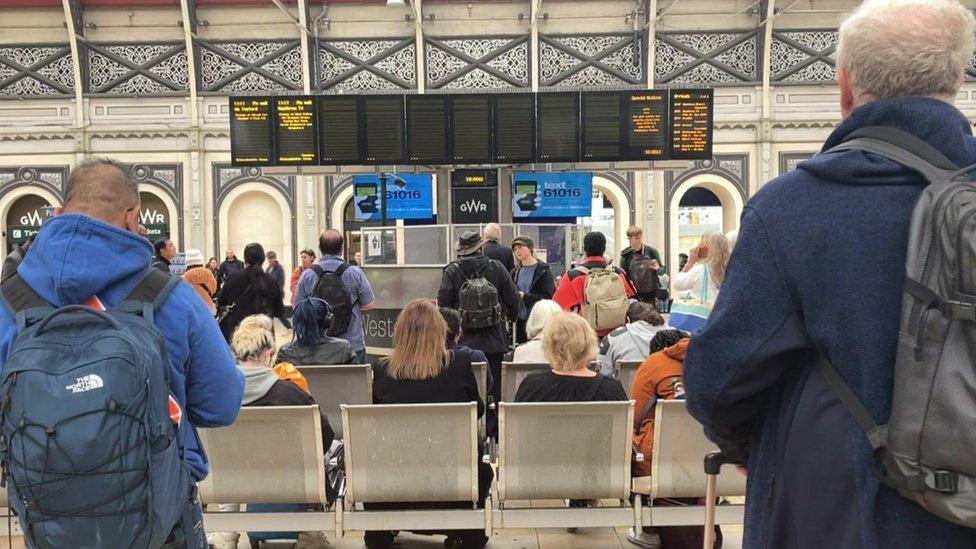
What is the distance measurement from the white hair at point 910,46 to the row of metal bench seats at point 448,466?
88.0 inches

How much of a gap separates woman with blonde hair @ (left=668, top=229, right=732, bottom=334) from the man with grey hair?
3.64 m

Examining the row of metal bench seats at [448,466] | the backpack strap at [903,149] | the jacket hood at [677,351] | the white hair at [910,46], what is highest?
the white hair at [910,46]

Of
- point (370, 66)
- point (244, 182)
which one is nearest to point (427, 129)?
point (370, 66)

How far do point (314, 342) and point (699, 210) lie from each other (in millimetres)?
16161

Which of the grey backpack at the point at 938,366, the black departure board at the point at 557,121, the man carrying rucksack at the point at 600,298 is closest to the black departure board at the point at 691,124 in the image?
the black departure board at the point at 557,121

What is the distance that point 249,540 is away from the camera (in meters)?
4.13

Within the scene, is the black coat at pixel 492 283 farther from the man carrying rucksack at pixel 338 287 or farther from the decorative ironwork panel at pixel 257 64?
the decorative ironwork panel at pixel 257 64

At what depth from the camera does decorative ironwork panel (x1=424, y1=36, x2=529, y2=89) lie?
18.9 m

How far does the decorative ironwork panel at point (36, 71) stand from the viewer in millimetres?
18672

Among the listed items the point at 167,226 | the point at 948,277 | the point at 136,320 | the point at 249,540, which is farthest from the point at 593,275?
the point at 167,226

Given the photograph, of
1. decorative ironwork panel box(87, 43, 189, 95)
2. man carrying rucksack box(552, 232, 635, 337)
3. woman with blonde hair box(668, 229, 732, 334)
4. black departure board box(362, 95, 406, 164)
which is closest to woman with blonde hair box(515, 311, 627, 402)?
woman with blonde hair box(668, 229, 732, 334)

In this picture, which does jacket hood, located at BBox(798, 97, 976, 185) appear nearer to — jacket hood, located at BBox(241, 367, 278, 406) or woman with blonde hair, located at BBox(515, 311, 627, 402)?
woman with blonde hair, located at BBox(515, 311, 627, 402)

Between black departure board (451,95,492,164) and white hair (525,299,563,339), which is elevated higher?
black departure board (451,95,492,164)

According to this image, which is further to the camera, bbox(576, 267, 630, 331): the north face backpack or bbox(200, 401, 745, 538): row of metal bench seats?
bbox(576, 267, 630, 331): the north face backpack
